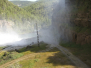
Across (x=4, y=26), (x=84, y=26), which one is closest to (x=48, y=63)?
(x=84, y=26)

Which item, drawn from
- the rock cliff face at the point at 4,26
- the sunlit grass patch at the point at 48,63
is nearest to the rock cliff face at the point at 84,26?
the sunlit grass patch at the point at 48,63

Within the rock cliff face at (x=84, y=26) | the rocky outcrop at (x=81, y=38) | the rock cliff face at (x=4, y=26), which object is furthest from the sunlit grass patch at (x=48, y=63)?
the rock cliff face at (x=4, y=26)

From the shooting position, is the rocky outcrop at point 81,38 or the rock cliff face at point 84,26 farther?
the rock cliff face at point 84,26

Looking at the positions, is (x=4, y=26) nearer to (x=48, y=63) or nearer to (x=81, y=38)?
(x=48, y=63)

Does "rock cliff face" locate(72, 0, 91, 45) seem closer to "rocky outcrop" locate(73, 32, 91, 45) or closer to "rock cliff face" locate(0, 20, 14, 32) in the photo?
"rocky outcrop" locate(73, 32, 91, 45)

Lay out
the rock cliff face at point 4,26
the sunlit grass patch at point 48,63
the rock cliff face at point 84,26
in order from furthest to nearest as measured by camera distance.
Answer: the rock cliff face at point 4,26 < the rock cliff face at point 84,26 < the sunlit grass patch at point 48,63

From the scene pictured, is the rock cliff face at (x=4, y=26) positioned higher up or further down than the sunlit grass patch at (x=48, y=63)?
higher up

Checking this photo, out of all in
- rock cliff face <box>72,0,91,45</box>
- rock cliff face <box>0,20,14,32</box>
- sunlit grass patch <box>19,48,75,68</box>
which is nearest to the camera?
sunlit grass patch <box>19,48,75,68</box>

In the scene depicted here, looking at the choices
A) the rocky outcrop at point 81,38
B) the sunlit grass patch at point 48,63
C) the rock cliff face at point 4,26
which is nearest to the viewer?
the sunlit grass patch at point 48,63

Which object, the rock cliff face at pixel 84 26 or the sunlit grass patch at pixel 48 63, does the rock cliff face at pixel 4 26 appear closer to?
the sunlit grass patch at pixel 48 63

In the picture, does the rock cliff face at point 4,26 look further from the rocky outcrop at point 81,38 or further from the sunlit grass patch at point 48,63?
the rocky outcrop at point 81,38

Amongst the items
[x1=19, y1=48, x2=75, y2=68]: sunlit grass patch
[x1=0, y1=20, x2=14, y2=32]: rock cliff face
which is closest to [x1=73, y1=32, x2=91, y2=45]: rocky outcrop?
[x1=19, y1=48, x2=75, y2=68]: sunlit grass patch

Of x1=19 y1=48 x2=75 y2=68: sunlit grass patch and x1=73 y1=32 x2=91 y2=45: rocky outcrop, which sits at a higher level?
x1=73 y1=32 x2=91 y2=45: rocky outcrop
